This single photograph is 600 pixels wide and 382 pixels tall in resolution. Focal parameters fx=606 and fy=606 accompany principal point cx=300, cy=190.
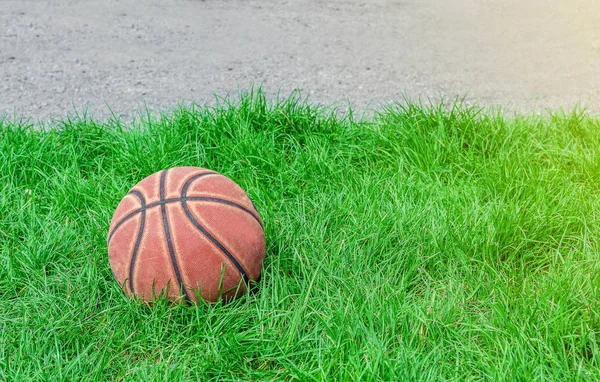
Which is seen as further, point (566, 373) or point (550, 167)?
point (550, 167)

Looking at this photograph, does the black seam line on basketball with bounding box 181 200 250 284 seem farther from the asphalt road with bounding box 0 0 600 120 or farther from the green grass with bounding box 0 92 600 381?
the asphalt road with bounding box 0 0 600 120

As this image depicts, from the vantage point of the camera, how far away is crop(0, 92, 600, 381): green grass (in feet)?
8.29

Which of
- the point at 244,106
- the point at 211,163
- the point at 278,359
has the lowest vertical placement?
the point at 278,359

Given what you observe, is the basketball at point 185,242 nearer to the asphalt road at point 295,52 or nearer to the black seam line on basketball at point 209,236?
the black seam line on basketball at point 209,236

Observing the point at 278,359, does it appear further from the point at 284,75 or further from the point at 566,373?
the point at 284,75

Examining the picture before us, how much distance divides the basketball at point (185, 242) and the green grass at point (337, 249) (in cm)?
11

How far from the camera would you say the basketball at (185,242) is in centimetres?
261

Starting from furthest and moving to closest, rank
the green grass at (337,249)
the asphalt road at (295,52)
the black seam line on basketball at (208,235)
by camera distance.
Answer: the asphalt road at (295,52) → the black seam line on basketball at (208,235) → the green grass at (337,249)

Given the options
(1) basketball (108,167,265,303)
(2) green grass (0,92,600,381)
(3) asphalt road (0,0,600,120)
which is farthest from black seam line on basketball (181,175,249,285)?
(3) asphalt road (0,0,600,120)

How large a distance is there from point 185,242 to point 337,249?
85 centimetres

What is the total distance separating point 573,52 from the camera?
18.4 feet

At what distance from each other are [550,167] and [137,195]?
260 cm

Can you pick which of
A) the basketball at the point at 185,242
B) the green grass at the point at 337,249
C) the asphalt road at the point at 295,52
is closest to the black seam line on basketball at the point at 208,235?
the basketball at the point at 185,242

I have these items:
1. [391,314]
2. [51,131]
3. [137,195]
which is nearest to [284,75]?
[51,131]
